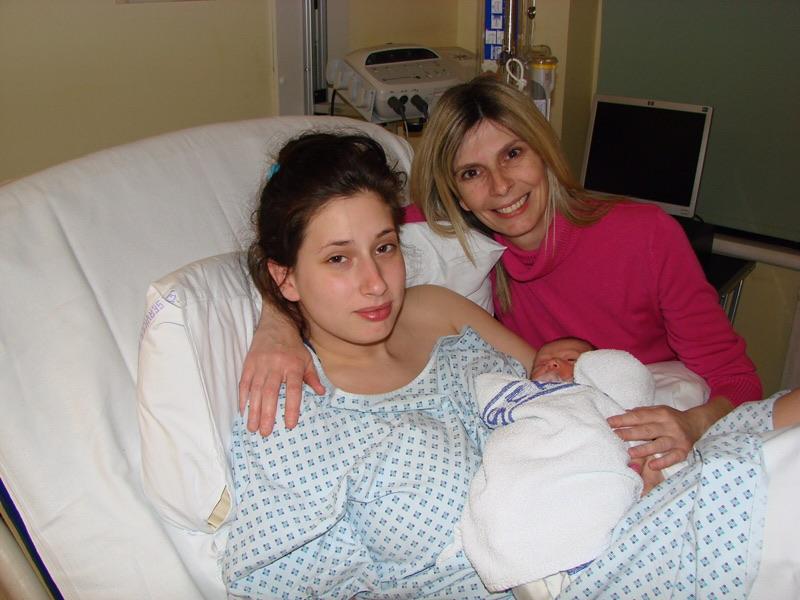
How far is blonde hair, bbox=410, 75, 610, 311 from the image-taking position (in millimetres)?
1702

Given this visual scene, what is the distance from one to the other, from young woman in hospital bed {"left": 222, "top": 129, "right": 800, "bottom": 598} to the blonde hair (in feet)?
0.86

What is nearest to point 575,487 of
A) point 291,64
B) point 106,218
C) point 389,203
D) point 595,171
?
point 389,203

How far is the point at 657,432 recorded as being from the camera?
4.58 feet

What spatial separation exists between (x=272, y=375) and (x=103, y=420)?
296 mm

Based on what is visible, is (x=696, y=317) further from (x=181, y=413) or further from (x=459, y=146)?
(x=181, y=413)

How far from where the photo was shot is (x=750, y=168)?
281 cm

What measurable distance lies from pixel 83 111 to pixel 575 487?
1524mm

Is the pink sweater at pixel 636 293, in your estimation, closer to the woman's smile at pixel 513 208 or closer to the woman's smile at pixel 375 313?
→ the woman's smile at pixel 513 208

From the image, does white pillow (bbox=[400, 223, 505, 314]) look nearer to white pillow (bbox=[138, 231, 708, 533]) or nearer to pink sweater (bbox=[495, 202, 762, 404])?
pink sweater (bbox=[495, 202, 762, 404])

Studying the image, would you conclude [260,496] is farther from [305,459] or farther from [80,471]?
[80,471]

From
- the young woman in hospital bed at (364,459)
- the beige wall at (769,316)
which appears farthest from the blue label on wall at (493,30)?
the beige wall at (769,316)

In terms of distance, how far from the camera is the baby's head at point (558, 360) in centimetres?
160

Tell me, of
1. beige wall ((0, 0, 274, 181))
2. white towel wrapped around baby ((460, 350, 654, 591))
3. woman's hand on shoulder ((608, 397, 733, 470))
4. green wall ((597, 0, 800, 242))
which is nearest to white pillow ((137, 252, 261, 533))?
white towel wrapped around baby ((460, 350, 654, 591))

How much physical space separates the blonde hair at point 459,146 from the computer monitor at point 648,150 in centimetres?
106
